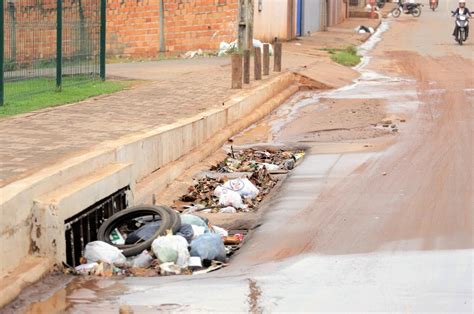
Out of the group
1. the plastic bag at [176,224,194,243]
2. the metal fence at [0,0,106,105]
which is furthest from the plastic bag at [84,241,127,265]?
the metal fence at [0,0,106,105]

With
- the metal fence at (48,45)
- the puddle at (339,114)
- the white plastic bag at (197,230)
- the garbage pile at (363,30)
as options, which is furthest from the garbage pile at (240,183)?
the garbage pile at (363,30)

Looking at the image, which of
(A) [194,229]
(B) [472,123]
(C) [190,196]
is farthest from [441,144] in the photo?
(A) [194,229]

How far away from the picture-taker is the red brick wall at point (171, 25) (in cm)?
2928

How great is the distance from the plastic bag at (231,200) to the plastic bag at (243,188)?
7.3 inches

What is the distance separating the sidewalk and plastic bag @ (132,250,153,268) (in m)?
1.19

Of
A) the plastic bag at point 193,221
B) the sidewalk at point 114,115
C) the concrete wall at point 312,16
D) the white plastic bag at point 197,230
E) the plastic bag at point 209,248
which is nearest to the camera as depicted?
the plastic bag at point 209,248

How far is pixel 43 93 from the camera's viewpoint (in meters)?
15.8

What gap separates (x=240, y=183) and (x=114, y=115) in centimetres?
311

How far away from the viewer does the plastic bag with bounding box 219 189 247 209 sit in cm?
1049

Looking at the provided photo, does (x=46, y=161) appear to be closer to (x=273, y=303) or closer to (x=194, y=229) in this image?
(x=194, y=229)

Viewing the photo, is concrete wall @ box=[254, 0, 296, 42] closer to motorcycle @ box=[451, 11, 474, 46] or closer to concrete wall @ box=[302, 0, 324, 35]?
concrete wall @ box=[302, 0, 324, 35]

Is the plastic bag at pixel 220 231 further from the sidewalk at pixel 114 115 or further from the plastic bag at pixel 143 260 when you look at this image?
the sidewalk at pixel 114 115

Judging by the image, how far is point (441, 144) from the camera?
13.4 metres

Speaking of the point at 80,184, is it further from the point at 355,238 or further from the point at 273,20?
the point at 273,20
